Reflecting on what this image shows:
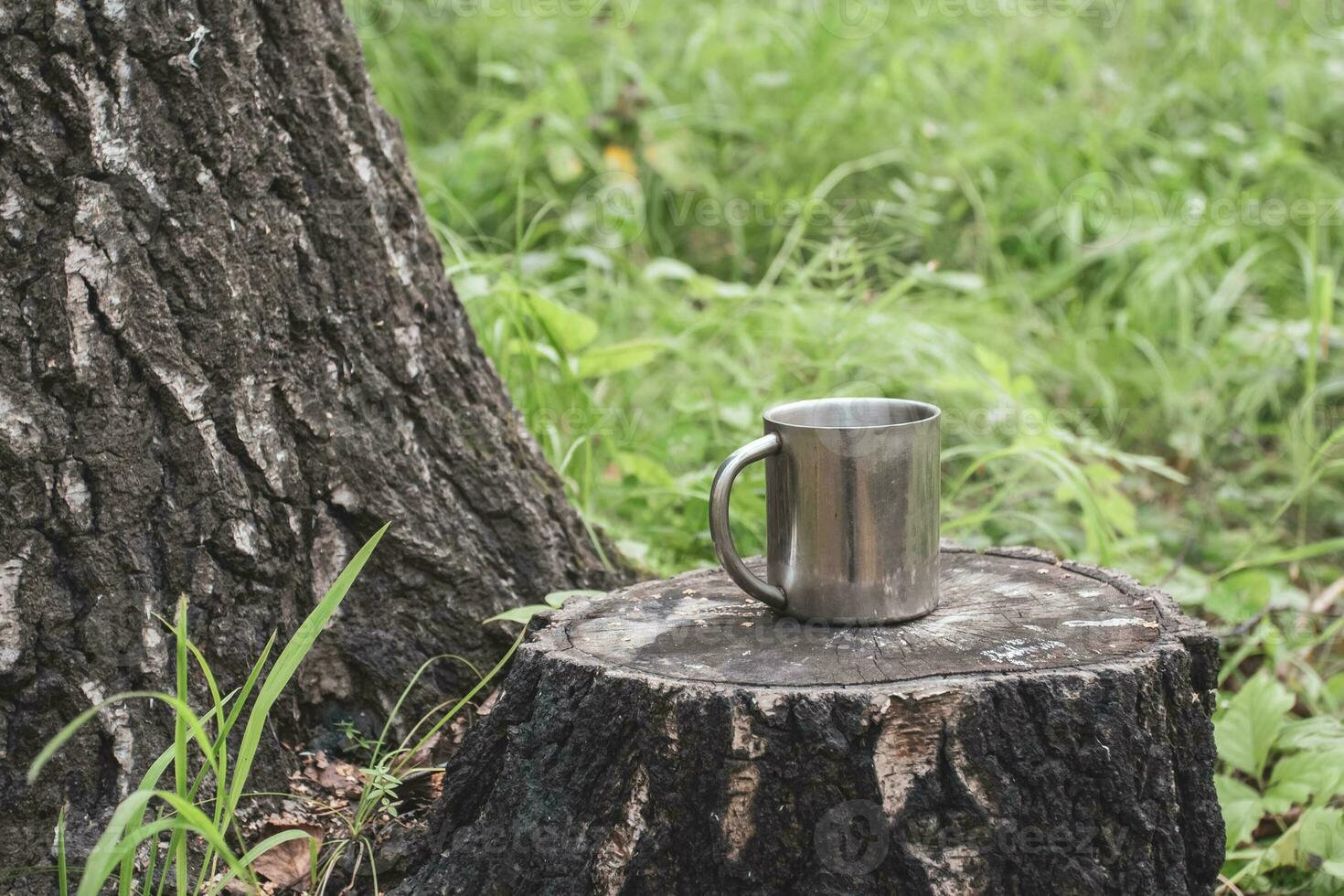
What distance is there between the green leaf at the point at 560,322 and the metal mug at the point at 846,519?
84 cm

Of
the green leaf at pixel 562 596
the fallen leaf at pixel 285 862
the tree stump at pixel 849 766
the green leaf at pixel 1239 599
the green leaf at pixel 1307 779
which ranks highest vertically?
the green leaf at pixel 562 596

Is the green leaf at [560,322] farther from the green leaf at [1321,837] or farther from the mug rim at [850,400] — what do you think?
the green leaf at [1321,837]

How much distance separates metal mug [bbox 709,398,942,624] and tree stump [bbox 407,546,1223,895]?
0.04 m

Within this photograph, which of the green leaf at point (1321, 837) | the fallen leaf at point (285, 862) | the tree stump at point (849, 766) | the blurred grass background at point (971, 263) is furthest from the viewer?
the blurred grass background at point (971, 263)

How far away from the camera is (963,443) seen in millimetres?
2984

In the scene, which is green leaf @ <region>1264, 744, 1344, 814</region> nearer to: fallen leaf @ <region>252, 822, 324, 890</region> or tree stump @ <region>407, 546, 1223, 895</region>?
tree stump @ <region>407, 546, 1223, 895</region>

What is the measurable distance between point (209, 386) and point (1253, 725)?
5.13ft

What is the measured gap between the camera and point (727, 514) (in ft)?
4.27

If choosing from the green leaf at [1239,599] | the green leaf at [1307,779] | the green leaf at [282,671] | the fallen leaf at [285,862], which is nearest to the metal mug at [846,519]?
the green leaf at [282,671]

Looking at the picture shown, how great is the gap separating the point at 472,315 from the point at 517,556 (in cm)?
64

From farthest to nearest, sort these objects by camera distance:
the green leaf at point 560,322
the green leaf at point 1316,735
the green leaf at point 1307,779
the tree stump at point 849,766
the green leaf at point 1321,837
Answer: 1. the green leaf at point 560,322
2. the green leaf at point 1316,735
3. the green leaf at point 1307,779
4. the green leaf at point 1321,837
5. the tree stump at point 849,766

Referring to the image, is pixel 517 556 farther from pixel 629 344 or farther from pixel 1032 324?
pixel 1032 324

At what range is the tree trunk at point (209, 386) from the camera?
1.28 metres

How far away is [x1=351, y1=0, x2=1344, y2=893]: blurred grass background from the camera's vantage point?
7.21ft
